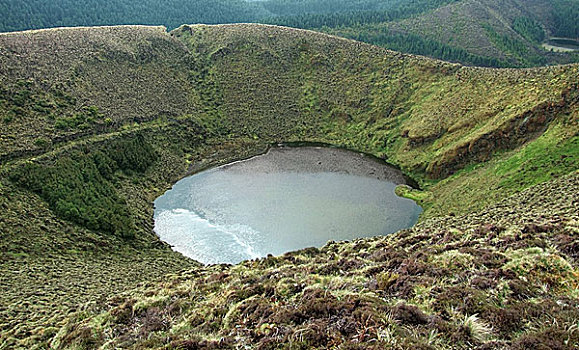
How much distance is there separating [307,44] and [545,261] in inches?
2809

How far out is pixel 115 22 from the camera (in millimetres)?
173500

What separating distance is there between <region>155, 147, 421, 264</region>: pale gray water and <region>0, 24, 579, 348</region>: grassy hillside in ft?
9.11

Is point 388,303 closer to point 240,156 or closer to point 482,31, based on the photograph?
point 240,156

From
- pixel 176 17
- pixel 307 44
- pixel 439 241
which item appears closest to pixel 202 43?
pixel 307 44

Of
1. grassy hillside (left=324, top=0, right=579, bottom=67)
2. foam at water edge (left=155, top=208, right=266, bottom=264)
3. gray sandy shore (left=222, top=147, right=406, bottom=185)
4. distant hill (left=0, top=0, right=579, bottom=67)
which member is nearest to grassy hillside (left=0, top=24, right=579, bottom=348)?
foam at water edge (left=155, top=208, right=266, bottom=264)

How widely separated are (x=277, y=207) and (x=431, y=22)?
14940cm

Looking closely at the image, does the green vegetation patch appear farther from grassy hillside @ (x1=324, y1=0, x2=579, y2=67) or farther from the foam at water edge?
grassy hillside @ (x1=324, y1=0, x2=579, y2=67)

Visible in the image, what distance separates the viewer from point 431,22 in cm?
16288

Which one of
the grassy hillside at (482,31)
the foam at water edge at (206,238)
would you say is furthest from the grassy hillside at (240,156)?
the grassy hillside at (482,31)

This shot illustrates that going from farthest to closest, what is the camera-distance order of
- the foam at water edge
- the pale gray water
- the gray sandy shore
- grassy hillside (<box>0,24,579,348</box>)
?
the gray sandy shore < the pale gray water < the foam at water edge < grassy hillside (<box>0,24,579,348</box>)

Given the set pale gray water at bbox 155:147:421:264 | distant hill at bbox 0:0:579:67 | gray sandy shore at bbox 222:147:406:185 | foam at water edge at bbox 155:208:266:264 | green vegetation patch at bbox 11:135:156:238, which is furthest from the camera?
distant hill at bbox 0:0:579:67

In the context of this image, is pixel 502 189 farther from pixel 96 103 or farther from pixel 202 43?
pixel 202 43

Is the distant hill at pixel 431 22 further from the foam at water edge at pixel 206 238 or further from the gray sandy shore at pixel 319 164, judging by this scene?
the foam at water edge at pixel 206 238

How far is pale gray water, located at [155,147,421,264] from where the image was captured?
37125 mm
